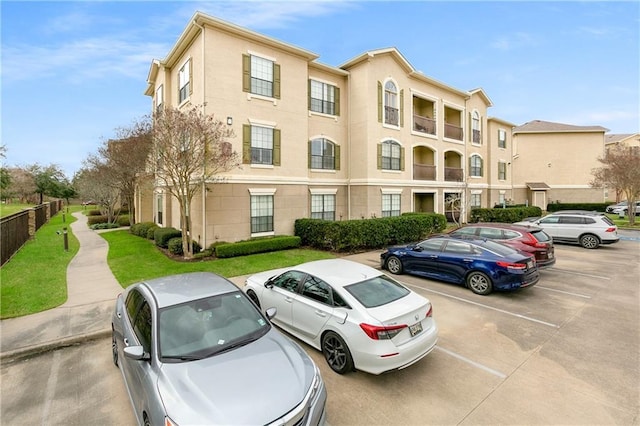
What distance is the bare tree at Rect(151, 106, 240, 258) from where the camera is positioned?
39.8 feet

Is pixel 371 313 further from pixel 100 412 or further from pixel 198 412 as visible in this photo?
pixel 100 412

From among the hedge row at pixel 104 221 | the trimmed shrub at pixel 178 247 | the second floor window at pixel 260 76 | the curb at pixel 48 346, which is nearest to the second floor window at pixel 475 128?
the second floor window at pixel 260 76

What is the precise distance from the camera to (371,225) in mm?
15336

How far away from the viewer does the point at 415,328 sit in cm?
502

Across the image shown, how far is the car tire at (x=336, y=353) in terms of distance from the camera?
4.95m

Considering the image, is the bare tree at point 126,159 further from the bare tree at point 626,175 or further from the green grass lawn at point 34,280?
the bare tree at point 626,175

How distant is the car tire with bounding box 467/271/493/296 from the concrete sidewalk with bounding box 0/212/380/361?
279 inches

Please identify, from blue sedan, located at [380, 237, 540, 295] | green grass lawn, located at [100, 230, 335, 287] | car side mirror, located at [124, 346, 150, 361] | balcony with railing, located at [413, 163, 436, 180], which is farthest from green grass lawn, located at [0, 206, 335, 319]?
balcony with railing, located at [413, 163, 436, 180]

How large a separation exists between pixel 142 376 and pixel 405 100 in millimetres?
21289

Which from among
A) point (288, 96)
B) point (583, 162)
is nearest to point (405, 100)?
point (288, 96)

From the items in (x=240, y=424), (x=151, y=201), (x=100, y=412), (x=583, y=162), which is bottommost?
(x=100, y=412)

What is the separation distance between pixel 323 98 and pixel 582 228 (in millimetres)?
15862

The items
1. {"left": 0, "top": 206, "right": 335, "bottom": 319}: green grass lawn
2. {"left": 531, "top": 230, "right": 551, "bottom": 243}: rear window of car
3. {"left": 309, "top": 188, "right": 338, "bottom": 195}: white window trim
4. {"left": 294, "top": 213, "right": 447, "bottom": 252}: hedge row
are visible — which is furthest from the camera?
{"left": 309, "top": 188, "right": 338, "bottom": 195}: white window trim

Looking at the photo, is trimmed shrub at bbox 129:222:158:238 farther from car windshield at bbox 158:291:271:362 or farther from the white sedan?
car windshield at bbox 158:291:271:362
